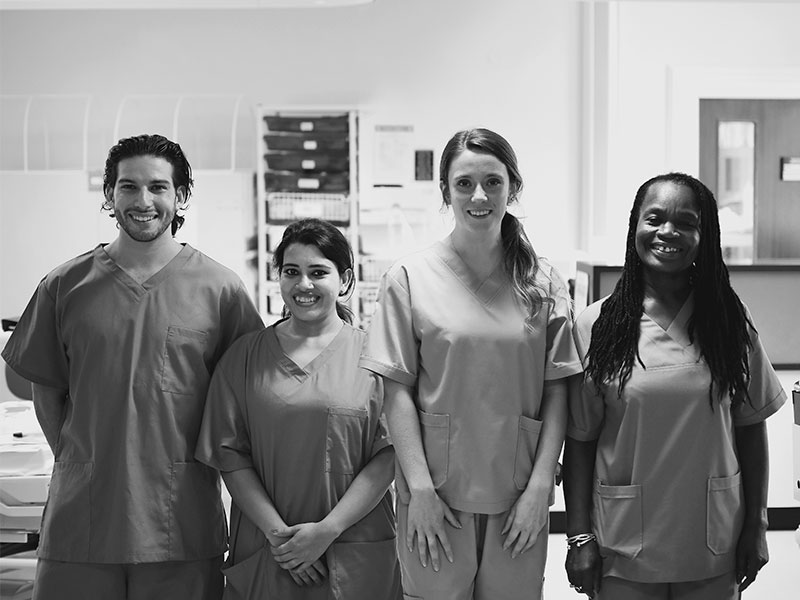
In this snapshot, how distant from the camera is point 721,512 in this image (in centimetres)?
180

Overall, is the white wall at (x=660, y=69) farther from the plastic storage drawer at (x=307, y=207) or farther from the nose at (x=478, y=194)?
the nose at (x=478, y=194)

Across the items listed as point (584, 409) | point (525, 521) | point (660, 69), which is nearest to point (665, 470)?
point (584, 409)

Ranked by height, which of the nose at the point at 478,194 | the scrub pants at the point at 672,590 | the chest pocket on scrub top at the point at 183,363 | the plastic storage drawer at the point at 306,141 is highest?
the plastic storage drawer at the point at 306,141

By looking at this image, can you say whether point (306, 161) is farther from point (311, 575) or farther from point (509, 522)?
point (509, 522)

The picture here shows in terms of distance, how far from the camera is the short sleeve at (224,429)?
195 cm

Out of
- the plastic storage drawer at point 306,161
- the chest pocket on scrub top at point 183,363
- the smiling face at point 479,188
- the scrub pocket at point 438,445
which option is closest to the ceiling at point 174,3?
the plastic storage drawer at point 306,161

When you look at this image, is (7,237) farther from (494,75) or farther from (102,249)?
(102,249)

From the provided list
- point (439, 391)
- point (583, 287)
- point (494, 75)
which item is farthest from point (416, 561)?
point (494, 75)

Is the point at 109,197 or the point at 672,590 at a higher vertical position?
the point at 109,197

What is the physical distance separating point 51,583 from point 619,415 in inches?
48.4

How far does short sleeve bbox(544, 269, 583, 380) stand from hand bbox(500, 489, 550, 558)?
234mm

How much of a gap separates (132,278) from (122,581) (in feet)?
2.12

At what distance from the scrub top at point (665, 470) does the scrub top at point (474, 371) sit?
4.9 inches

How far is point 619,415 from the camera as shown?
5.89 ft
